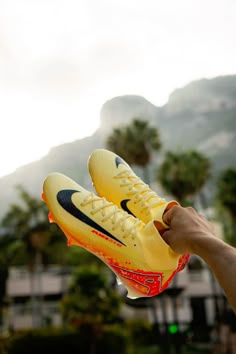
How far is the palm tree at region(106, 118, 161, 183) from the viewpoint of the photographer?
22.9 meters

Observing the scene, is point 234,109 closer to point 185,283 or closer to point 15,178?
point 15,178

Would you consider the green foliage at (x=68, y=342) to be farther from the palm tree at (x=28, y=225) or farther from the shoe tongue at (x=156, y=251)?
the shoe tongue at (x=156, y=251)

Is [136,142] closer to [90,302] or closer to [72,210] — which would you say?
[90,302]

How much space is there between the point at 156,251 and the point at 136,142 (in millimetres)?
21133

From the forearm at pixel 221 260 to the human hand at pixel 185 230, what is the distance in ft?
0.09

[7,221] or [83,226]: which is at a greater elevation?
[7,221]

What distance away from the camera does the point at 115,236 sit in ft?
A: 6.63

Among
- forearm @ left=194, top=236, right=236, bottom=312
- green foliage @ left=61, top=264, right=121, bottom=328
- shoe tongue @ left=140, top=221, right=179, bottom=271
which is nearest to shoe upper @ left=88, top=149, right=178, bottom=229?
shoe tongue @ left=140, top=221, right=179, bottom=271

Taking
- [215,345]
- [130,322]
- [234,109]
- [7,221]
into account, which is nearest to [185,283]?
[130,322]

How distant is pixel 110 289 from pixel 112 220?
1824cm

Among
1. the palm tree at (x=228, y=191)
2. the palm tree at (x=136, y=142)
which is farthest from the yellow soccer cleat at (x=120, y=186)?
the palm tree at (x=228, y=191)

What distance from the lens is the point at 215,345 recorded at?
78.9 ft

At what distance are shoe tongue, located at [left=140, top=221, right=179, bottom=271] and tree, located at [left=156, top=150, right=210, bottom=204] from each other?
69.7 ft

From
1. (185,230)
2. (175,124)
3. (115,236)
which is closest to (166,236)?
(185,230)
